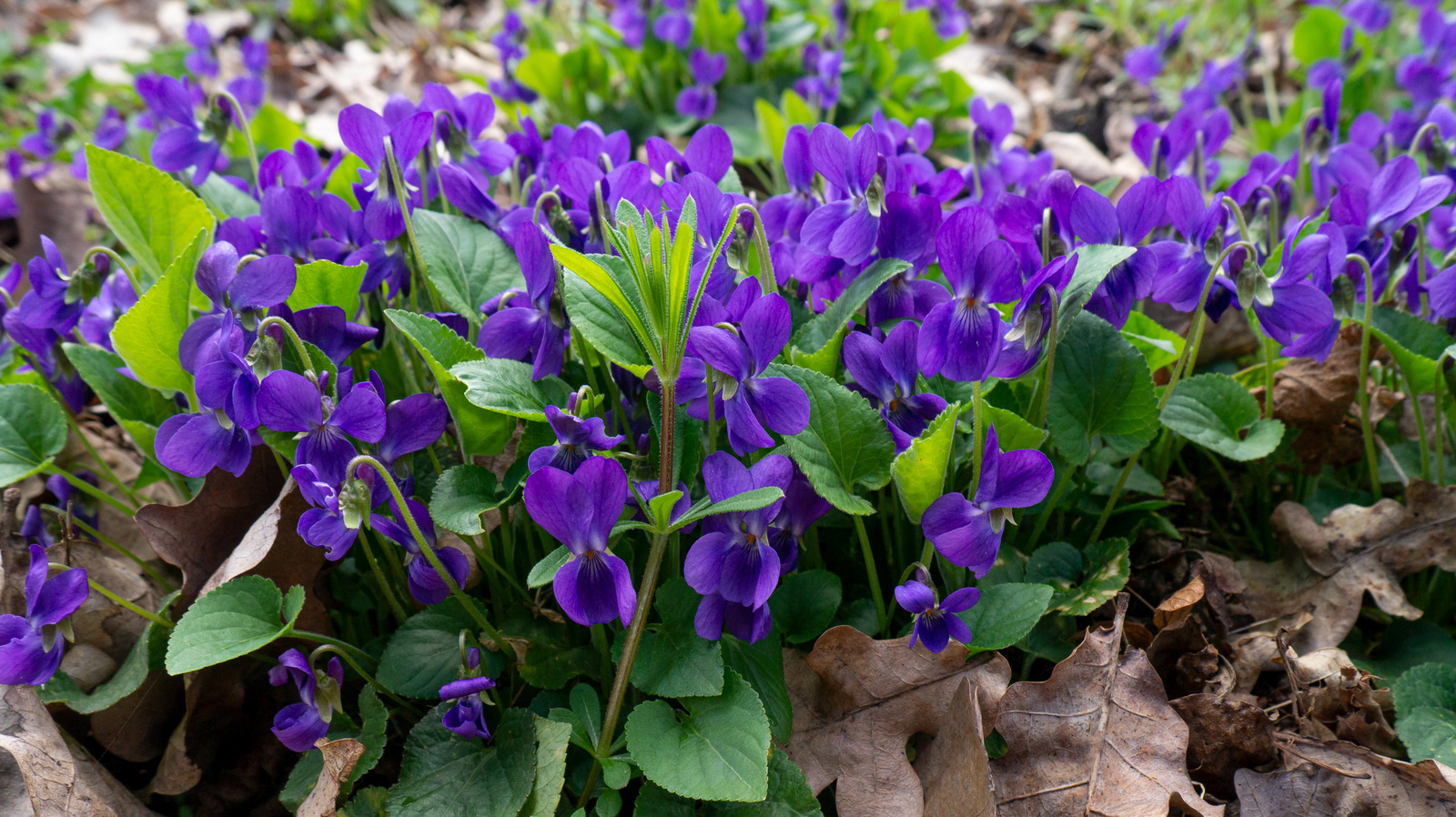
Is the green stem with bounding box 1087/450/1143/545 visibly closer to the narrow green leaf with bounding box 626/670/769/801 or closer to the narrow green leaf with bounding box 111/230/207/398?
the narrow green leaf with bounding box 626/670/769/801

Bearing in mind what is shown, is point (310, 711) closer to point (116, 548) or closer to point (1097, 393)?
point (116, 548)

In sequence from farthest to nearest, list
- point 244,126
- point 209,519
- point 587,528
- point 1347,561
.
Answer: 1. point 244,126
2. point 1347,561
3. point 209,519
4. point 587,528

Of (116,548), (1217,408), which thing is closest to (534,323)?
(116,548)

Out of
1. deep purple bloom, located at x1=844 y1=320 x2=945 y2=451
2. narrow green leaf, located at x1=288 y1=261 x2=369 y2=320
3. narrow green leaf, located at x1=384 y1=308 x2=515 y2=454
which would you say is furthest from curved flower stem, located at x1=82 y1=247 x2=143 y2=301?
deep purple bloom, located at x1=844 y1=320 x2=945 y2=451

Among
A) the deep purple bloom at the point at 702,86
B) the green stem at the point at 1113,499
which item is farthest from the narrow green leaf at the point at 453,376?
the deep purple bloom at the point at 702,86

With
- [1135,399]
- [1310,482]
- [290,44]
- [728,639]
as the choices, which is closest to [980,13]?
[290,44]
